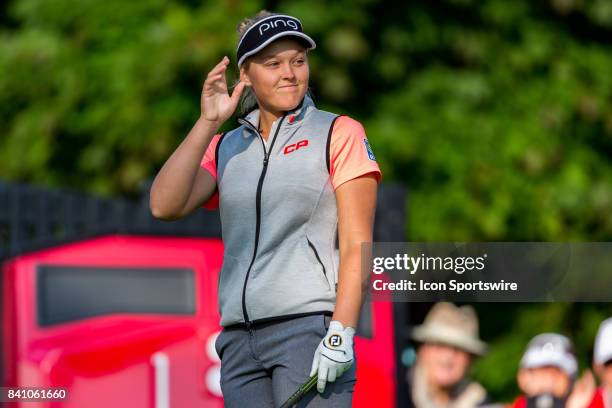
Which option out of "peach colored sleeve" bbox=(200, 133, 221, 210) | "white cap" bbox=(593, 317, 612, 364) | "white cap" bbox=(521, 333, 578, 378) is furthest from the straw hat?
"peach colored sleeve" bbox=(200, 133, 221, 210)

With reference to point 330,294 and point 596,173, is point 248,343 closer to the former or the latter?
point 330,294

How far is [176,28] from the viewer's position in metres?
10.4

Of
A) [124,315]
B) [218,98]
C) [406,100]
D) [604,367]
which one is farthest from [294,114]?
[406,100]

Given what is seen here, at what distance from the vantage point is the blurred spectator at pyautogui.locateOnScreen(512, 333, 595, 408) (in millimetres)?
5644

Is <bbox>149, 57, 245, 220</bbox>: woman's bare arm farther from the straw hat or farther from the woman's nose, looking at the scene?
the straw hat

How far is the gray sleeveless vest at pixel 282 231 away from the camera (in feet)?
11.5

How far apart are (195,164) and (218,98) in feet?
0.69

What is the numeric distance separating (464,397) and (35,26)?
249 inches

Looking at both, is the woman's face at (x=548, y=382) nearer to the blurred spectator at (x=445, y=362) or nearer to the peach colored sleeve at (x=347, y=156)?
the blurred spectator at (x=445, y=362)

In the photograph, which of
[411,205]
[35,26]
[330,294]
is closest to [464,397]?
[330,294]

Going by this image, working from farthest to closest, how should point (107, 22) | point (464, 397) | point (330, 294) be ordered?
point (107, 22)
point (464, 397)
point (330, 294)

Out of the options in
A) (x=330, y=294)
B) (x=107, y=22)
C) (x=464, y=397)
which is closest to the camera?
(x=330, y=294)

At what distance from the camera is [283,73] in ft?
12.0

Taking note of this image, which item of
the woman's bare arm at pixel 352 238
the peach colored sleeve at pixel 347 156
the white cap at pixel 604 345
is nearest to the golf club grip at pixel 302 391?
the woman's bare arm at pixel 352 238
